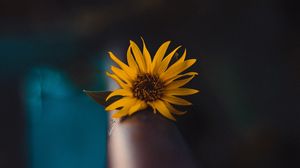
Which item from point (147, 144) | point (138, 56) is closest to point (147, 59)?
point (138, 56)

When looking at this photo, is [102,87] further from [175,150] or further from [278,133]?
[278,133]

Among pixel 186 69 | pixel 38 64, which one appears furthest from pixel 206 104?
pixel 38 64

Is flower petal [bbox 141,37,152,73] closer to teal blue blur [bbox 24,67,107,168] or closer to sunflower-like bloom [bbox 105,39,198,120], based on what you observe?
sunflower-like bloom [bbox 105,39,198,120]

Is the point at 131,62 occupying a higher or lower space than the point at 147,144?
higher

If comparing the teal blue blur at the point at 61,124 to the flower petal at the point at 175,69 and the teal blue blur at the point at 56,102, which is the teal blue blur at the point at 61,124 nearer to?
the teal blue blur at the point at 56,102

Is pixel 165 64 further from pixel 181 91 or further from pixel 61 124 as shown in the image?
pixel 61 124

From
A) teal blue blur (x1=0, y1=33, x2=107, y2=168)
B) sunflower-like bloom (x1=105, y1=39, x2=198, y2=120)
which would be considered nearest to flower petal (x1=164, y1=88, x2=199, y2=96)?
sunflower-like bloom (x1=105, y1=39, x2=198, y2=120)
